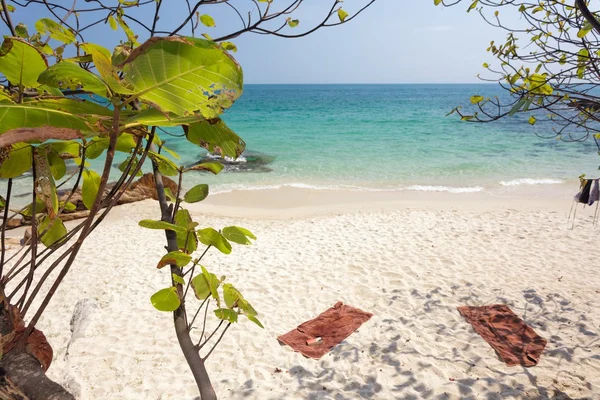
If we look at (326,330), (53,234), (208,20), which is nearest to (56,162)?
(53,234)

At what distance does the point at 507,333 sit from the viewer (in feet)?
12.1

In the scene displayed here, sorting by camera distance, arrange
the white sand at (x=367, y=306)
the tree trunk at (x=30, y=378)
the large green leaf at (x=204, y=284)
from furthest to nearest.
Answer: the white sand at (x=367, y=306), the large green leaf at (x=204, y=284), the tree trunk at (x=30, y=378)

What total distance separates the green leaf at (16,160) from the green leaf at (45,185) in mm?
28

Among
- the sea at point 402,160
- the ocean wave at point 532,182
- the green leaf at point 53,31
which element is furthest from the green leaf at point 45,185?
the ocean wave at point 532,182

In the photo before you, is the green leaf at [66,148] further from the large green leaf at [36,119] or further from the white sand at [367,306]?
the white sand at [367,306]

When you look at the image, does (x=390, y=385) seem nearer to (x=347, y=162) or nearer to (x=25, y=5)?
(x=25, y=5)

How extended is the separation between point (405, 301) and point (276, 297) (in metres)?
1.54

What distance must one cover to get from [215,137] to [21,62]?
0.28 meters

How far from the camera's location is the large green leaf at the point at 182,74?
39 cm

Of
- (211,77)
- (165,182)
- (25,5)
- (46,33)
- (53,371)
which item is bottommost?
(53,371)

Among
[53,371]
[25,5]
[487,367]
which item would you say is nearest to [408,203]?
[487,367]

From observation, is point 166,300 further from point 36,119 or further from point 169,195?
point 36,119

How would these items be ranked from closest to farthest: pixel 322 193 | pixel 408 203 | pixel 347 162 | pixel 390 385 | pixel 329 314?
pixel 390 385 → pixel 329 314 → pixel 408 203 → pixel 322 193 → pixel 347 162

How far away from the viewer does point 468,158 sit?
1659 cm
